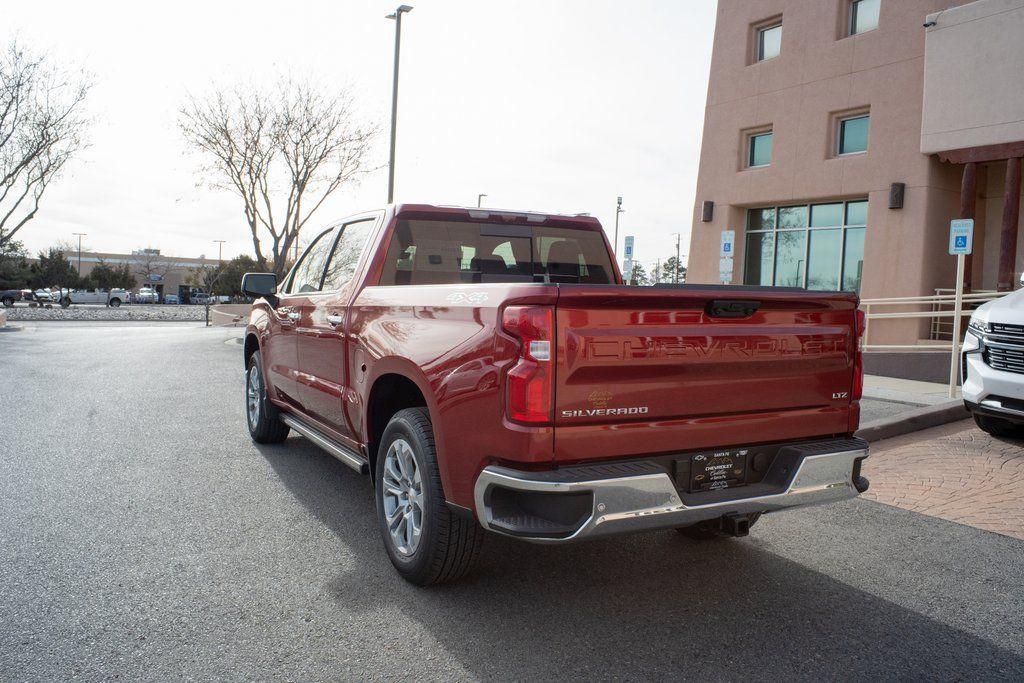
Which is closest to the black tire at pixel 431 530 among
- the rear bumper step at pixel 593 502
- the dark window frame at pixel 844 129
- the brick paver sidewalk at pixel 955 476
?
the rear bumper step at pixel 593 502

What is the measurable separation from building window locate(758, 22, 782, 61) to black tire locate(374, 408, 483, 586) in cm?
1824

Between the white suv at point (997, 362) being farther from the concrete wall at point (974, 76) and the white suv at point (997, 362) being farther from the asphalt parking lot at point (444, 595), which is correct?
the concrete wall at point (974, 76)

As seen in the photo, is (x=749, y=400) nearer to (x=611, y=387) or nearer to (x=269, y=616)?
(x=611, y=387)

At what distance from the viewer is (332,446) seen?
16.7ft

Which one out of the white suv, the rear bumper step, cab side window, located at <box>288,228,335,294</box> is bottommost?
the rear bumper step

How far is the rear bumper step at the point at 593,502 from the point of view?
121 inches

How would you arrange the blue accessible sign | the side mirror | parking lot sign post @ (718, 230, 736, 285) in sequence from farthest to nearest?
parking lot sign post @ (718, 230, 736, 285)
the blue accessible sign
the side mirror

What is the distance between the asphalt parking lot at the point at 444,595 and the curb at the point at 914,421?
2.50 meters

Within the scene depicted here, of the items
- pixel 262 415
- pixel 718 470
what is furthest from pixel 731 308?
pixel 262 415

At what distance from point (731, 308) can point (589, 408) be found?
2.62 feet

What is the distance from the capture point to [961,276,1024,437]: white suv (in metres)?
6.91

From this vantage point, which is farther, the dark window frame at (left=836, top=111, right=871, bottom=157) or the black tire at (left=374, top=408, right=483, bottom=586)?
the dark window frame at (left=836, top=111, right=871, bottom=157)

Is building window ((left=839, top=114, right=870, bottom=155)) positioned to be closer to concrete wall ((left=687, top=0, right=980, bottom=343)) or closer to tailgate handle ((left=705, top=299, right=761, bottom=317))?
concrete wall ((left=687, top=0, right=980, bottom=343))

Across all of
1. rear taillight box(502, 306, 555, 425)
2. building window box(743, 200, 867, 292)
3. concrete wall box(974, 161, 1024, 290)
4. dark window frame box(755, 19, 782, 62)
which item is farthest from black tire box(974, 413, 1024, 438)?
dark window frame box(755, 19, 782, 62)
